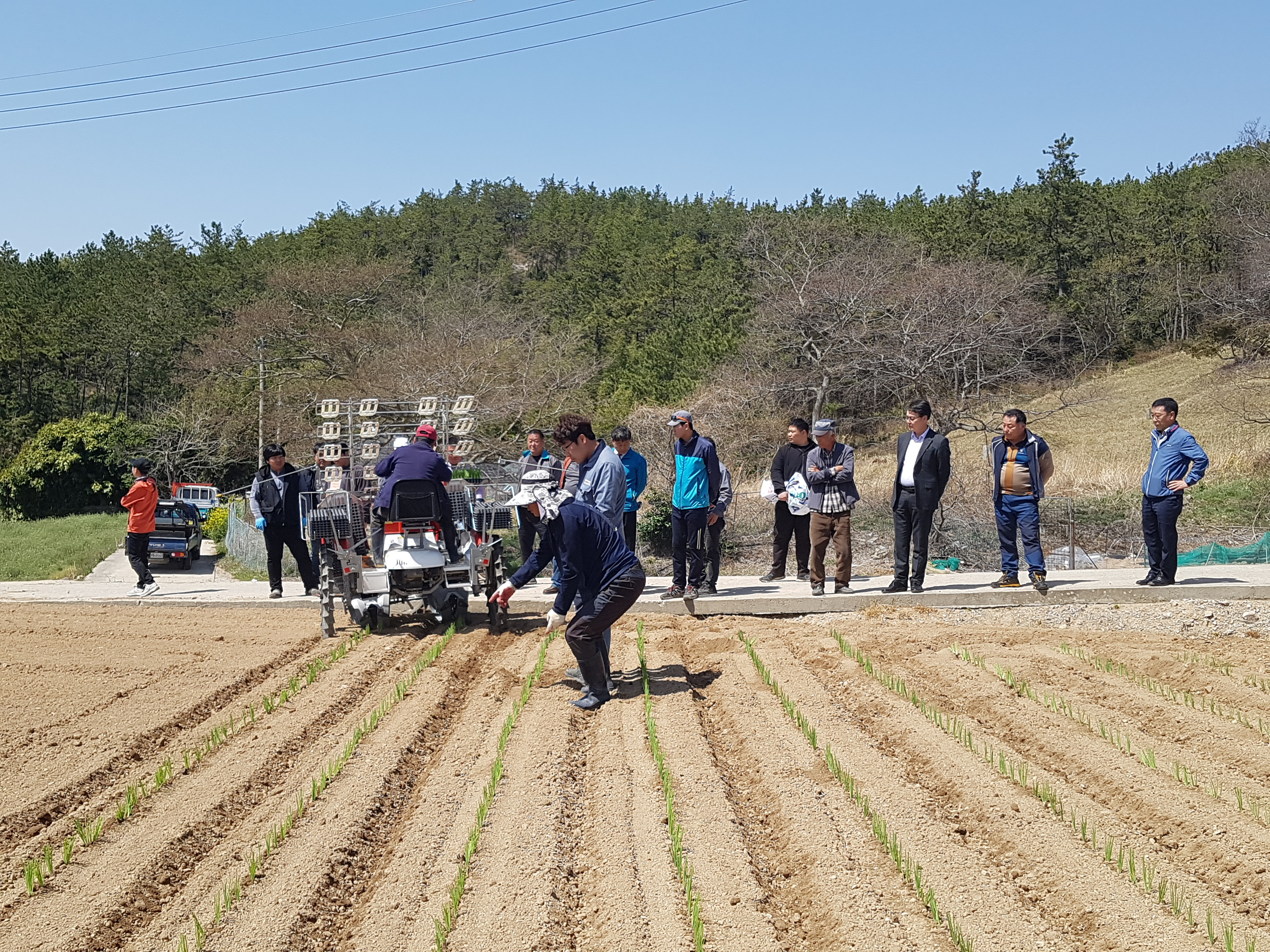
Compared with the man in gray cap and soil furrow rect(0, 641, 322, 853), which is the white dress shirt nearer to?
the man in gray cap

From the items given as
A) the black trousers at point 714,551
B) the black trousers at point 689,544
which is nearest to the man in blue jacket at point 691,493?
the black trousers at point 689,544

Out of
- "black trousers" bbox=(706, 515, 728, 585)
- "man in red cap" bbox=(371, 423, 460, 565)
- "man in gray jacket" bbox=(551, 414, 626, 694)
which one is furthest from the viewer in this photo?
"black trousers" bbox=(706, 515, 728, 585)

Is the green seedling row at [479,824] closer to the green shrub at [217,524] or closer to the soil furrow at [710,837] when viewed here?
the soil furrow at [710,837]

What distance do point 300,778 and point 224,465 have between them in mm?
34538

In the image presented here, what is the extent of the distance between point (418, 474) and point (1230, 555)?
32.8 feet

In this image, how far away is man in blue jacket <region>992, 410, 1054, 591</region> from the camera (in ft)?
32.8

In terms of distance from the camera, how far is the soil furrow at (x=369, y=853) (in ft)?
14.5

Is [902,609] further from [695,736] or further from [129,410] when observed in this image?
[129,410]

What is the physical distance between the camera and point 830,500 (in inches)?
419

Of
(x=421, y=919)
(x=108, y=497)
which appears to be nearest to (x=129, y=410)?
(x=108, y=497)

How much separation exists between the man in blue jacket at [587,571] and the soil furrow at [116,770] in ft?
8.40

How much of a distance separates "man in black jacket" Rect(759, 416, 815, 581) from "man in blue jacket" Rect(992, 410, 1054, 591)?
1811 millimetres

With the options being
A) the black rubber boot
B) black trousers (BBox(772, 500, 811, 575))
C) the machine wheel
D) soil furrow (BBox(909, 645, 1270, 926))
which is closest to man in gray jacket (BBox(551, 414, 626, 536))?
the black rubber boot

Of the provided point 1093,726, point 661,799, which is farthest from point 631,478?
point 661,799
